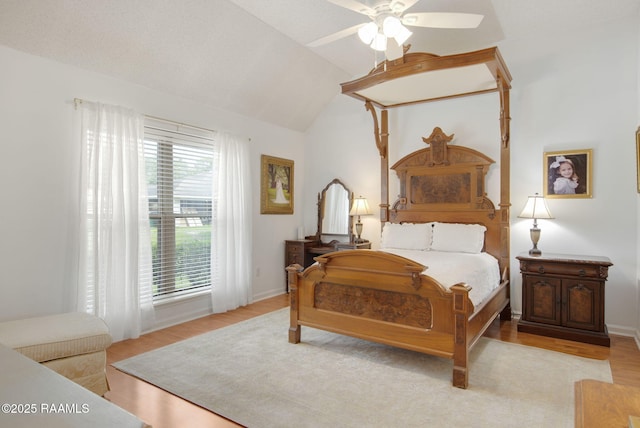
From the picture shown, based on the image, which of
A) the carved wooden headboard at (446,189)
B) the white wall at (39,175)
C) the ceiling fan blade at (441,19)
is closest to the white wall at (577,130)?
the carved wooden headboard at (446,189)

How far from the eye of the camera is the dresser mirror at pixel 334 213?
18.8ft

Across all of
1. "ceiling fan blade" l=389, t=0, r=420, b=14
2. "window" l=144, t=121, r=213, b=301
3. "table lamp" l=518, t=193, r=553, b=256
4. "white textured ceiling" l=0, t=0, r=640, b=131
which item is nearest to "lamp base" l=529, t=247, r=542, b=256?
"table lamp" l=518, t=193, r=553, b=256

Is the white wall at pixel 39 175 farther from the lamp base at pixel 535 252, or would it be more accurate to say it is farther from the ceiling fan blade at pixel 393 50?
the lamp base at pixel 535 252

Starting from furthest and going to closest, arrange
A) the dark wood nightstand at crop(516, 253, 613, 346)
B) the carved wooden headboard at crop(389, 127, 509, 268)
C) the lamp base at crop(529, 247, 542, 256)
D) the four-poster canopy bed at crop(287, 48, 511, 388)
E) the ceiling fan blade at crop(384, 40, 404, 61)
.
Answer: the carved wooden headboard at crop(389, 127, 509, 268), the lamp base at crop(529, 247, 542, 256), the dark wood nightstand at crop(516, 253, 613, 346), the ceiling fan blade at crop(384, 40, 404, 61), the four-poster canopy bed at crop(287, 48, 511, 388)

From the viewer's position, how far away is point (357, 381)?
2.73 metres

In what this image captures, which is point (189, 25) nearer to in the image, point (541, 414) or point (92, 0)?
point (92, 0)

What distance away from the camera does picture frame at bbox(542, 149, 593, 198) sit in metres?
3.96

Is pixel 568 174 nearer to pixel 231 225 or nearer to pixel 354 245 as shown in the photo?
pixel 354 245

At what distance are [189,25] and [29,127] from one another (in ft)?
5.50

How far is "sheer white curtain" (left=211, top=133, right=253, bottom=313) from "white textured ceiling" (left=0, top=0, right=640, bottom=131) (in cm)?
65

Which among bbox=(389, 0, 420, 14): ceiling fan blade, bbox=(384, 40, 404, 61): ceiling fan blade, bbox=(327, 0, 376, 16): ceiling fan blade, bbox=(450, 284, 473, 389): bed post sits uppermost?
bbox=(327, 0, 376, 16): ceiling fan blade

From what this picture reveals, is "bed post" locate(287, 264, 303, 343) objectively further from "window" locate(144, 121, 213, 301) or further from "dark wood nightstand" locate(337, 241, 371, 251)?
"dark wood nightstand" locate(337, 241, 371, 251)

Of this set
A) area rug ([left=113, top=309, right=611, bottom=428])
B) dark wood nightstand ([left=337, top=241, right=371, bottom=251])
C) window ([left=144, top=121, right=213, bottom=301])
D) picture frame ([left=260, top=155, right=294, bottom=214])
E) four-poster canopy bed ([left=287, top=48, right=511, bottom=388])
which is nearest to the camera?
area rug ([left=113, top=309, right=611, bottom=428])

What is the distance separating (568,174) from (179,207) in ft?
14.3
